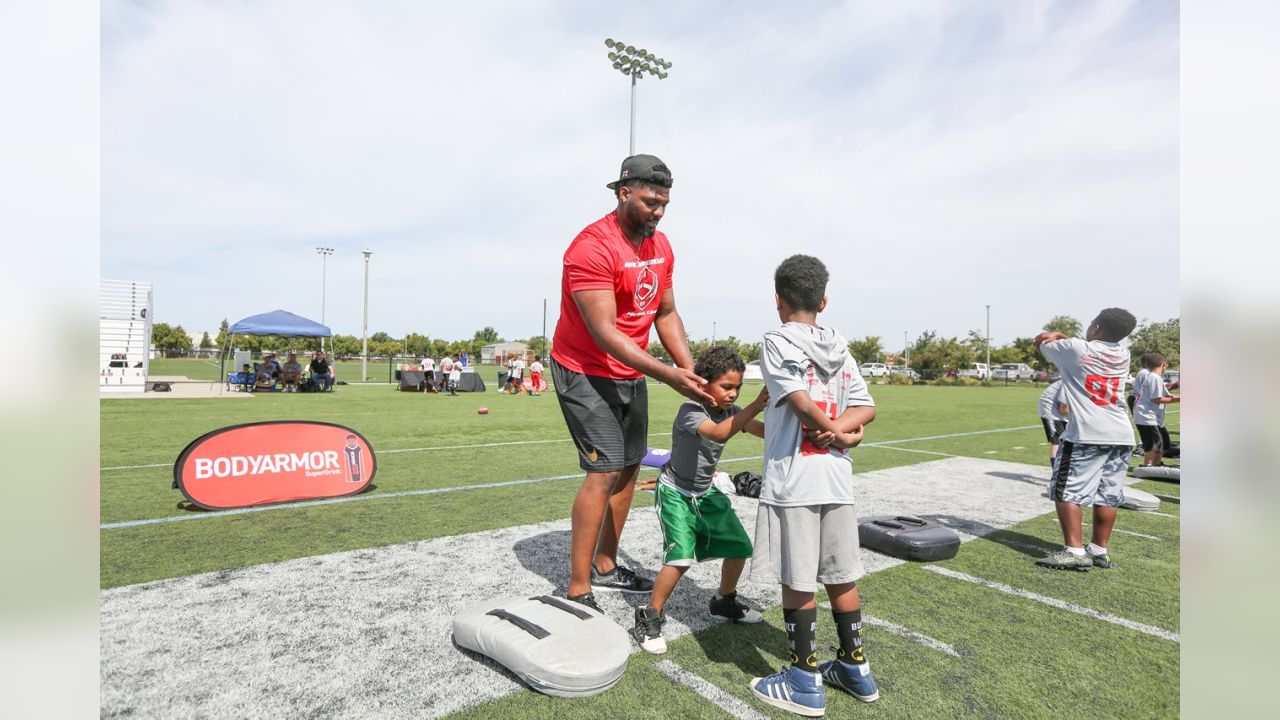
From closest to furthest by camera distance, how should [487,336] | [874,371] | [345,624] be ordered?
[345,624], [874,371], [487,336]

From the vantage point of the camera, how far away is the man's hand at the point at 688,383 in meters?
2.82

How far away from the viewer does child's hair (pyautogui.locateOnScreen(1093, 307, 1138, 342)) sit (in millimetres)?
4297

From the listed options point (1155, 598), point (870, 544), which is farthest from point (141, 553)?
point (1155, 598)

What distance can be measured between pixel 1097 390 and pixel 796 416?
3000 millimetres

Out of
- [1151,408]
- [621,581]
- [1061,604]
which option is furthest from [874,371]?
[621,581]

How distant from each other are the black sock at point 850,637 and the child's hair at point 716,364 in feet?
3.70

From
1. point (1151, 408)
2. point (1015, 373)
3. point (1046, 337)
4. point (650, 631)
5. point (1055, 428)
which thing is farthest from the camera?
point (1015, 373)

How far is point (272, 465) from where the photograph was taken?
5.72 metres

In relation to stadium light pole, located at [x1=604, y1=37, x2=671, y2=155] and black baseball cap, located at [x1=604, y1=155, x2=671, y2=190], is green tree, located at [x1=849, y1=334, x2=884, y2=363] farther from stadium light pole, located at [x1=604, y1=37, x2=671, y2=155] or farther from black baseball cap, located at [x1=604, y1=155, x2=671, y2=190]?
black baseball cap, located at [x1=604, y1=155, x2=671, y2=190]

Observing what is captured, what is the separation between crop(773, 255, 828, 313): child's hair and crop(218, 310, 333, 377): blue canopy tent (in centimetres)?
2337

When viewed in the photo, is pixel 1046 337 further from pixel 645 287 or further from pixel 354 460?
pixel 354 460

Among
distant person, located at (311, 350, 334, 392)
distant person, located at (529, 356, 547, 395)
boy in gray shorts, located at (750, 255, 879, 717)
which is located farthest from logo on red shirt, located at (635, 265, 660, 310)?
distant person, located at (311, 350, 334, 392)
